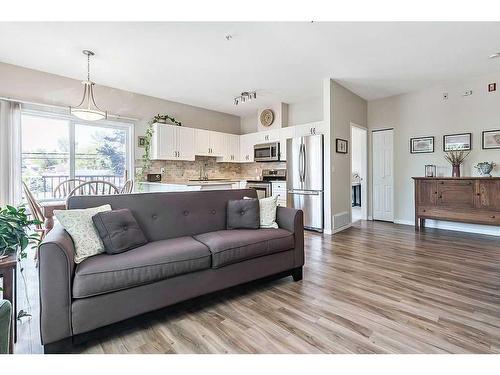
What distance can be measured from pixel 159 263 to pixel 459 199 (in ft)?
16.2

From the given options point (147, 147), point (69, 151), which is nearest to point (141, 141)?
point (147, 147)

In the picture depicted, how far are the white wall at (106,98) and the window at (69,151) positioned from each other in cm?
26

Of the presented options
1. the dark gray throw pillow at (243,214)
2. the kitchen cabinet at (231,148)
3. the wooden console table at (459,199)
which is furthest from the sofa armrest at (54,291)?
the wooden console table at (459,199)

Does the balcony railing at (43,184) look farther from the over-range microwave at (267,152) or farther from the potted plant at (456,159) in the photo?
the potted plant at (456,159)

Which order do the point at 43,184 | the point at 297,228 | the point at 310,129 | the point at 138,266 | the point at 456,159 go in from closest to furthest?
1. the point at 138,266
2. the point at 297,228
3. the point at 43,184
4. the point at 456,159
5. the point at 310,129

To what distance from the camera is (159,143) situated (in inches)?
210

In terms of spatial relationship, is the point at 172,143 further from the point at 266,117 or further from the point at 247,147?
the point at 266,117

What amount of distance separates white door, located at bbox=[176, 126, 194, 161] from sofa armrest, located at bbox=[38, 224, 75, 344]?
13.9ft

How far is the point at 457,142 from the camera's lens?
191 inches

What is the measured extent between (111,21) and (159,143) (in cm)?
275

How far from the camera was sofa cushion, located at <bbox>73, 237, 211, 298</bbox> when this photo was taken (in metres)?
1.63

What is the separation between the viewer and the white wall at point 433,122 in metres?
4.57
